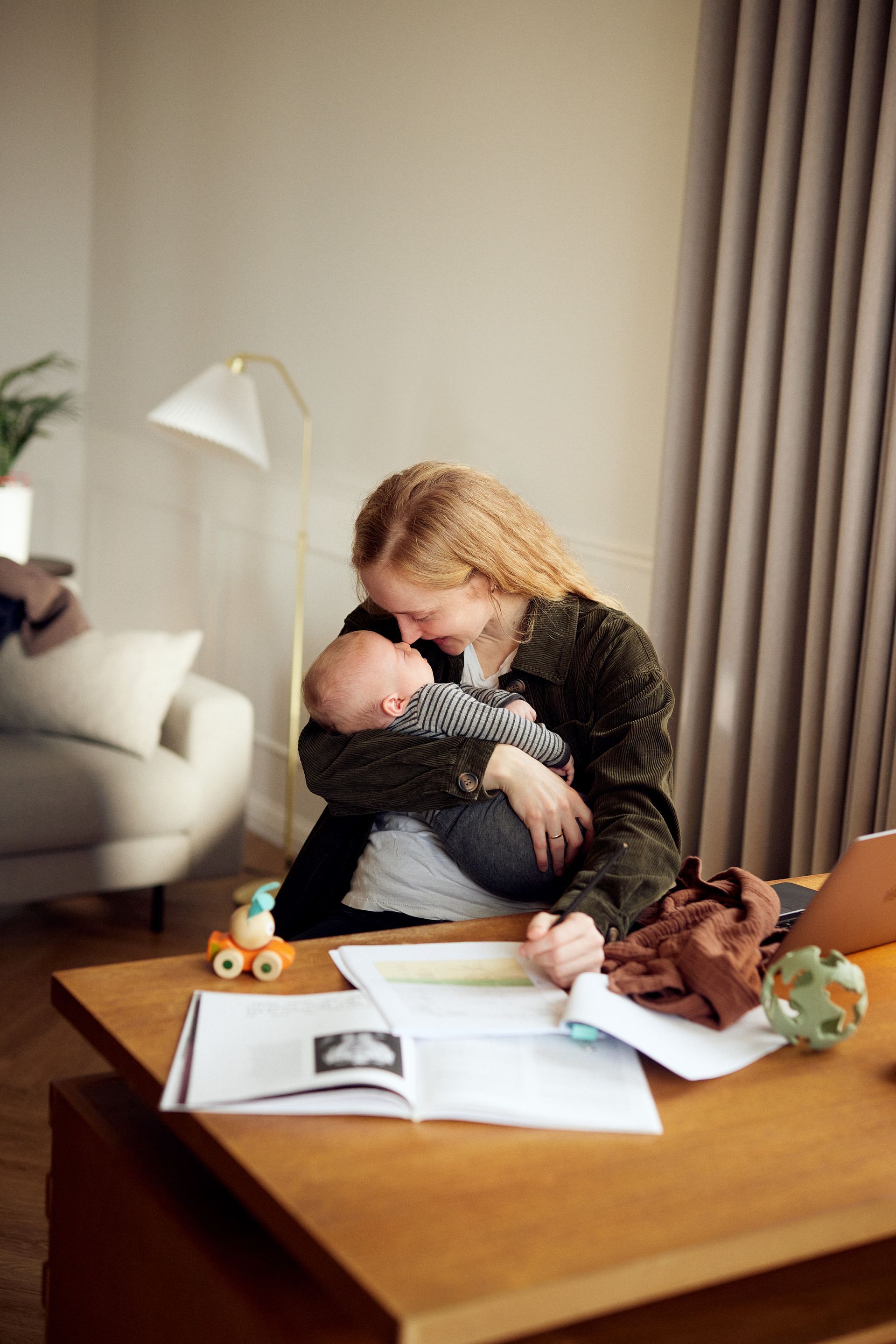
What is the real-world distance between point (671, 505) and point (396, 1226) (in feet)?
6.67

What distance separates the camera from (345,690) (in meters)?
1.71

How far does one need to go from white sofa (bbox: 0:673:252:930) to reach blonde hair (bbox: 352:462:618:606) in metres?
1.56

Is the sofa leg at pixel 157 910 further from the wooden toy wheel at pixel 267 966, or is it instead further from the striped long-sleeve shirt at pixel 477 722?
the wooden toy wheel at pixel 267 966

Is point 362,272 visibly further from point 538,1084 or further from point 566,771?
point 538,1084

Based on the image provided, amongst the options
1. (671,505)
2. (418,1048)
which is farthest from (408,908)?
(671,505)

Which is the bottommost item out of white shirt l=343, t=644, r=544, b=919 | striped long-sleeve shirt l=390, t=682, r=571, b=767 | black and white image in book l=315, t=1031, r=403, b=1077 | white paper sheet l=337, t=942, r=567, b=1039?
white shirt l=343, t=644, r=544, b=919

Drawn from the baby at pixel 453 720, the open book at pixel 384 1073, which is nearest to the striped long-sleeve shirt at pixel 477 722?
the baby at pixel 453 720

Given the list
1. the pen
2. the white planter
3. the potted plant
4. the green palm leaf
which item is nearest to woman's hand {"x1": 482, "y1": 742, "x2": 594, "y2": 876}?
the pen

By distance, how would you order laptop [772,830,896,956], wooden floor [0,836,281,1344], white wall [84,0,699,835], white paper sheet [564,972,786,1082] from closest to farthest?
white paper sheet [564,972,786,1082]
laptop [772,830,896,956]
wooden floor [0,836,281,1344]
white wall [84,0,699,835]

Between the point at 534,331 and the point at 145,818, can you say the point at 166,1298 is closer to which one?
the point at 145,818

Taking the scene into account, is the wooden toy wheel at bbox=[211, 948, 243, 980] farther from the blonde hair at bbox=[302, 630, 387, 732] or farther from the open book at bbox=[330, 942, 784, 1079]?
the blonde hair at bbox=[302, 630, 387, 732]

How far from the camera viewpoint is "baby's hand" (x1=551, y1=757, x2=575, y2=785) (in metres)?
1.68

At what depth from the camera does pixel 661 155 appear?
2768 millimetres

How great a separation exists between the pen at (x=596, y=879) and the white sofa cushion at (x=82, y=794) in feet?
6.18
